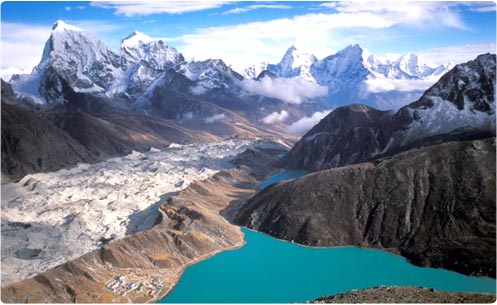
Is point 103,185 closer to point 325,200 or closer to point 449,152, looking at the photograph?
point 325,200

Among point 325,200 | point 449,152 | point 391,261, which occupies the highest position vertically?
point 449,152

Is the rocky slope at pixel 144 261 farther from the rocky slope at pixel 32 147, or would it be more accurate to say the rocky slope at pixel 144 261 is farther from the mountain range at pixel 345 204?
the rocky slope at pixel 32 147

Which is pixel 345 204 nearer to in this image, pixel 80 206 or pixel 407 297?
pixel 407 297

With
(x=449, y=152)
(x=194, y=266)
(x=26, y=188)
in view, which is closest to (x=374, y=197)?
(x=449, y=152)

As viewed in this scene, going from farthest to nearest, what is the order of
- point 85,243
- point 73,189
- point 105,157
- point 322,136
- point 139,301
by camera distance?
point 105,157
point 322,136
point 73,189
point 85,243
point 139,301

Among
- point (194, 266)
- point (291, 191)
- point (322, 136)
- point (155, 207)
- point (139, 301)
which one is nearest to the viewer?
point (139, 301)

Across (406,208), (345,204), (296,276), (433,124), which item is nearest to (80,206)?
(345,204)

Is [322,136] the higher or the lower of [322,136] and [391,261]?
the higher

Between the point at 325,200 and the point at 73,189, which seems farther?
the point at 73,189
